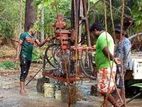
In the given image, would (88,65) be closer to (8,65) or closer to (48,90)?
(48,90)

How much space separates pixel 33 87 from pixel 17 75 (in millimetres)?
3418

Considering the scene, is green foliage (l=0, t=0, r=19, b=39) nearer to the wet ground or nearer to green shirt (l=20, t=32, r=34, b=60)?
the wet ground

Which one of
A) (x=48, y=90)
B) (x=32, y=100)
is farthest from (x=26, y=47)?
(x=32, y=100)

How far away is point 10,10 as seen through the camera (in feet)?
95.7

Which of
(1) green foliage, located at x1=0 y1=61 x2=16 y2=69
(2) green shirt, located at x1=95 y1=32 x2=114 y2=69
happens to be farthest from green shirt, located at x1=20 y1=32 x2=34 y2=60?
(1) green foliage, located at x1=0 y1=61 x2=16 y2=69

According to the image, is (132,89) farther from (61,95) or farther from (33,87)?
(33,87)

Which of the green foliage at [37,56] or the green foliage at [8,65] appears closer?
the green foliage at [8,65]

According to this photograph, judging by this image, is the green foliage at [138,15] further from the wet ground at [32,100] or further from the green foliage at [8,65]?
the green foliage at [8,65]

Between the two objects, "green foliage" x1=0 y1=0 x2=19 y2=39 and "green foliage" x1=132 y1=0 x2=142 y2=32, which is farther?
"green foliage" x1=0 y1=0 x2=19 y2=39

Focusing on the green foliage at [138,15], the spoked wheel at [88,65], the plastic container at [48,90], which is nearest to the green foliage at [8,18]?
the green foliage at [138,15]

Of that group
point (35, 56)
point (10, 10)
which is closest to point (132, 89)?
point (35, 56)

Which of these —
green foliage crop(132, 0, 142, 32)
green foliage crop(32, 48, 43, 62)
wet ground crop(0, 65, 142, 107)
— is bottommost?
wet ground crop(0, 65, 142, 107)

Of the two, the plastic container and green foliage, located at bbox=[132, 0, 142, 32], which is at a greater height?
green foliage, located at bbox=[132, 0, 142, 32]

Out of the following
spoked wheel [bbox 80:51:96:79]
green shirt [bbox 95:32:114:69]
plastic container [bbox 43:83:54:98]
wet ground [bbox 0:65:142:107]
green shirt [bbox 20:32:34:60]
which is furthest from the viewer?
green shirt [bbox 20:32:34:60]
